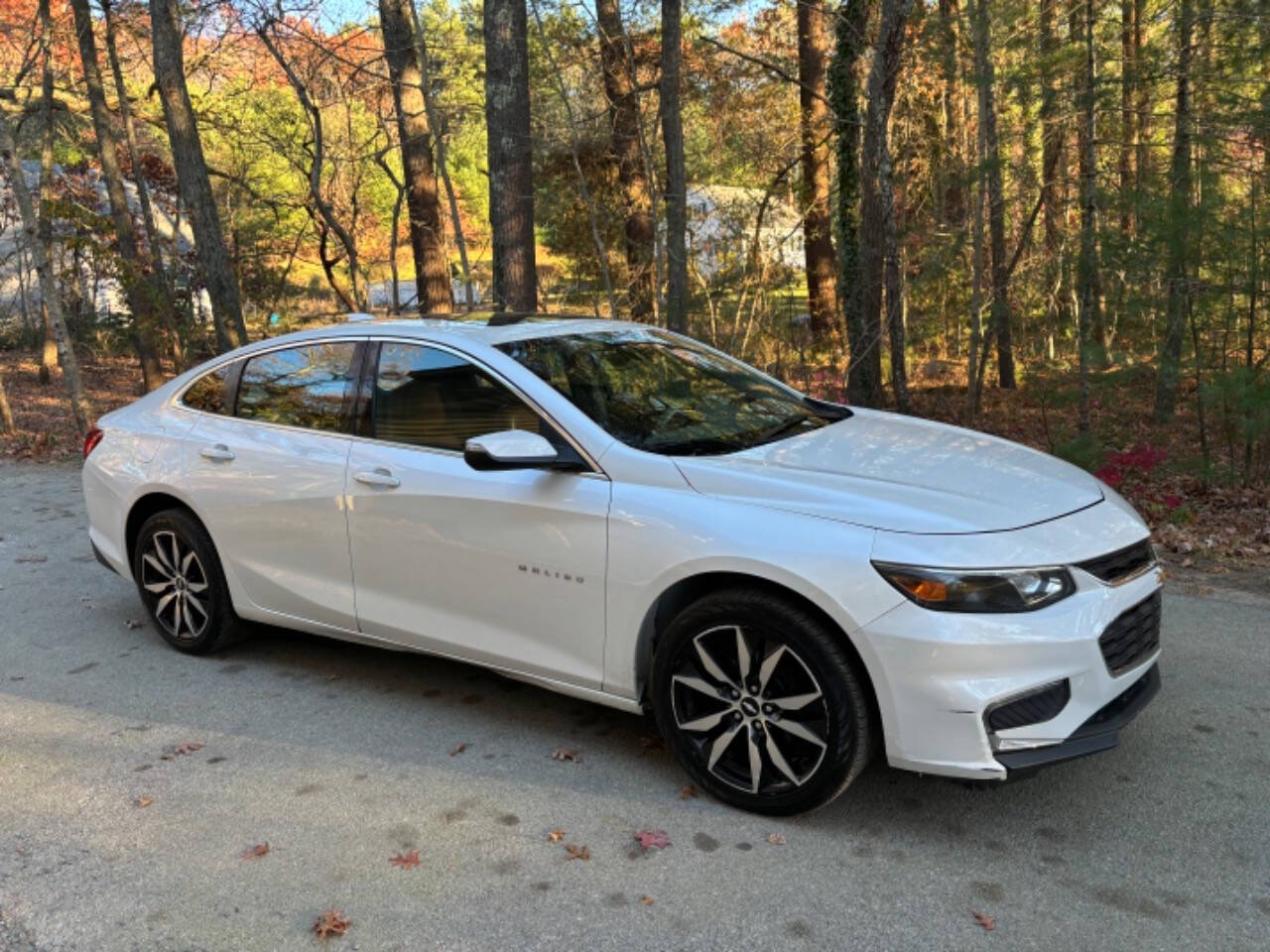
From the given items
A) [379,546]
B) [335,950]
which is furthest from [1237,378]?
[335,950]

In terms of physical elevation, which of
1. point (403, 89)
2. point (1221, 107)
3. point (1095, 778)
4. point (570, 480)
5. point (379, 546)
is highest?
point (403, 89)

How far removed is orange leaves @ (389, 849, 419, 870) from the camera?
313 cm

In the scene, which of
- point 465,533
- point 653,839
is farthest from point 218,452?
point 653,839

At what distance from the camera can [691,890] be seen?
2953mm

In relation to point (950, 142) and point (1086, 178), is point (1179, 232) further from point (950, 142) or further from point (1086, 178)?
point (950, 142)

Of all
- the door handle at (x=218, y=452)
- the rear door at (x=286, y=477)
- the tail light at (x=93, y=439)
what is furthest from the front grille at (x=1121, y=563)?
the tail light at (x=93, y=439)

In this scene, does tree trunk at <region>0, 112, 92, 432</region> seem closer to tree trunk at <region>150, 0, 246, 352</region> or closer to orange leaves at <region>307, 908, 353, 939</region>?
tree trunk at <region>150, 0, 246, 352</region>

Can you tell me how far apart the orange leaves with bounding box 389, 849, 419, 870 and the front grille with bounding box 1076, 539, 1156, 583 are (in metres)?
2.31

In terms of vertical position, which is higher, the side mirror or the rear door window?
the rear door window

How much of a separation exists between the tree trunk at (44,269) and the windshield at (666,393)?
9978 millimetres

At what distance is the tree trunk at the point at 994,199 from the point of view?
11438 mm

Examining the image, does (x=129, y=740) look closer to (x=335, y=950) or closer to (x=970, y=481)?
(x=335, y=950)

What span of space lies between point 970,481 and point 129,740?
3.52 metres

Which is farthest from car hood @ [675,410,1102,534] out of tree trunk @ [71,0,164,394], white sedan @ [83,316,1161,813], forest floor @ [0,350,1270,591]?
tree trunk @ [71,0,164,394]
